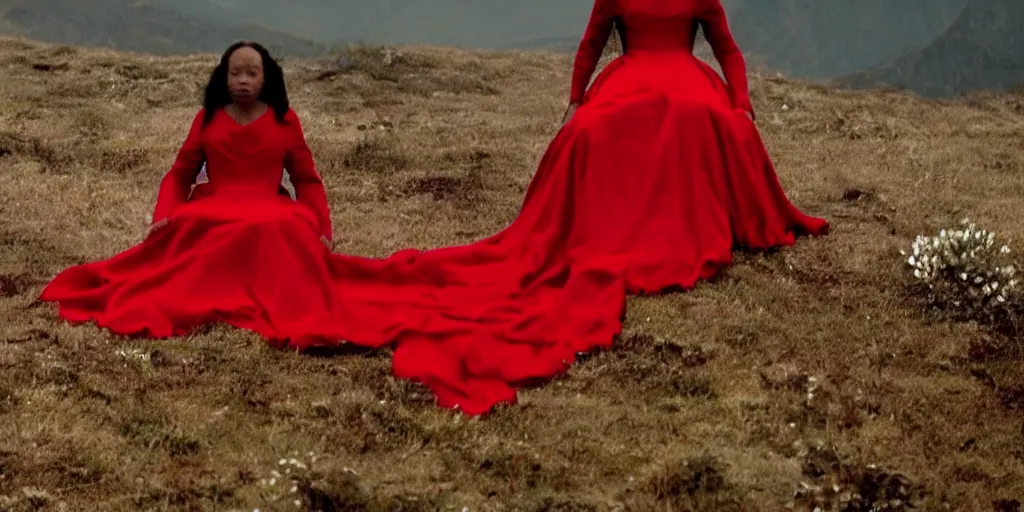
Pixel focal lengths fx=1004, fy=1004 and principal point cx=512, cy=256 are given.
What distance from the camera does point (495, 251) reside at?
712 cm

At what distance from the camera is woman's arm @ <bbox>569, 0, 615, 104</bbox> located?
765 centimetres

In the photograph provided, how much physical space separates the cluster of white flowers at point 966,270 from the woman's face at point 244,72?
442 centimetres

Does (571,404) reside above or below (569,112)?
below

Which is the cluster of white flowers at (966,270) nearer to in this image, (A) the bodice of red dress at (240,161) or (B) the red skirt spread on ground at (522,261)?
(B) the red skirt spread on ground at (522,261)

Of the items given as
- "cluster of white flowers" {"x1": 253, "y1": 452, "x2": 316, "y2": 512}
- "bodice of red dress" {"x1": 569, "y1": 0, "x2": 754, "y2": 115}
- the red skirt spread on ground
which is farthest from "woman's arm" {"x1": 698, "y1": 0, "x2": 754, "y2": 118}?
Result: "cluster of white flowers" {"x1": 253, "y1": 452, "x2": 316, "y2": 512}

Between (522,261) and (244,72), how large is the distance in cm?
222

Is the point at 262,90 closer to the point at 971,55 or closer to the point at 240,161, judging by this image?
the point at 240,161

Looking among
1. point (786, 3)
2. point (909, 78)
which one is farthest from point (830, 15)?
point (909, 78)

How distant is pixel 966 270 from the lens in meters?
6.45

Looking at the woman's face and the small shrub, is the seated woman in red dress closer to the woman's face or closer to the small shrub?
the woman's face

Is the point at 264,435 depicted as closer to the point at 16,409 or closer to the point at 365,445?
the point at 365,445

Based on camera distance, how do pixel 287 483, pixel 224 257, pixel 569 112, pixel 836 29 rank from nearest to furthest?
pixel 287 483 < pixel 224 257 < pixel 569 112 < pixel 836 29

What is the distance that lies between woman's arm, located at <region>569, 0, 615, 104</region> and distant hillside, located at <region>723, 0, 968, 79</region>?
13865 centimetres

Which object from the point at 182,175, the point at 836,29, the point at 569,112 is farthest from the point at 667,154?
the point at 836,29
